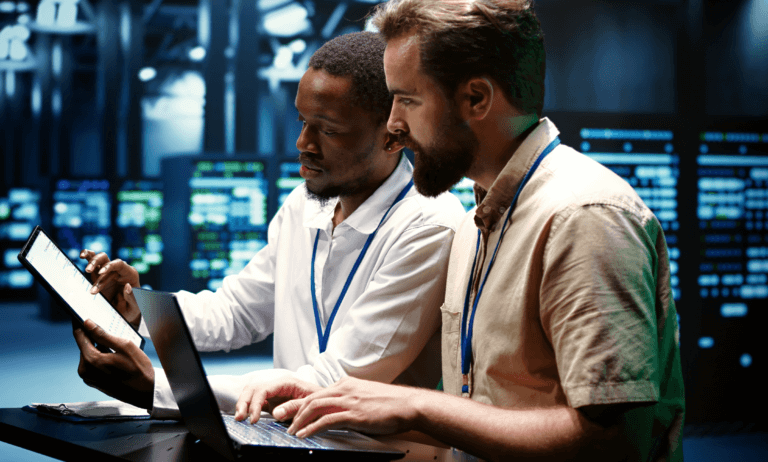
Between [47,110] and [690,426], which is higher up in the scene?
[47,110]

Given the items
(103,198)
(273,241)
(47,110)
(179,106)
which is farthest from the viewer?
(179,106)

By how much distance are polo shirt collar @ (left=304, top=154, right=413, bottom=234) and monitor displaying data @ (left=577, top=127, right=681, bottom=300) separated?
1.92m

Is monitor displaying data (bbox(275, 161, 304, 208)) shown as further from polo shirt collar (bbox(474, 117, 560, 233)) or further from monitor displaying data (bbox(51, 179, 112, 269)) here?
polo shirt collar (bbox(474, 117, 560, 233))

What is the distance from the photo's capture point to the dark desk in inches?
38.4

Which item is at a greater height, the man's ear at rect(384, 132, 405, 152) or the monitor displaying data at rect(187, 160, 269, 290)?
the man's ear at rect(384, 132, 405, 152)

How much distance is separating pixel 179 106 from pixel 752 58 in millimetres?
9065

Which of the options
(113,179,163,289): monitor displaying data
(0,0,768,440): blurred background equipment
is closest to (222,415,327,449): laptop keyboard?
(0,0,768,440): blurred background equipment

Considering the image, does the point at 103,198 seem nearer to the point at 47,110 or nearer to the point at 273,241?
the point at 47,110

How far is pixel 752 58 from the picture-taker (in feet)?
13.8

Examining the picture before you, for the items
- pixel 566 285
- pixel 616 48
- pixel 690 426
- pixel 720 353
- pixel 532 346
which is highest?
pixel 616 48

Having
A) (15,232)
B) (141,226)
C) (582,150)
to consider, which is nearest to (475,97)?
(582,150)

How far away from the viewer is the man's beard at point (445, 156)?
3.42 ft

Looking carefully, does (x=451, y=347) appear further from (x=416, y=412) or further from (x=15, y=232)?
(x=15, y=232)

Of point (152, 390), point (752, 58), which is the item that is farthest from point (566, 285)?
point (752, 58)
